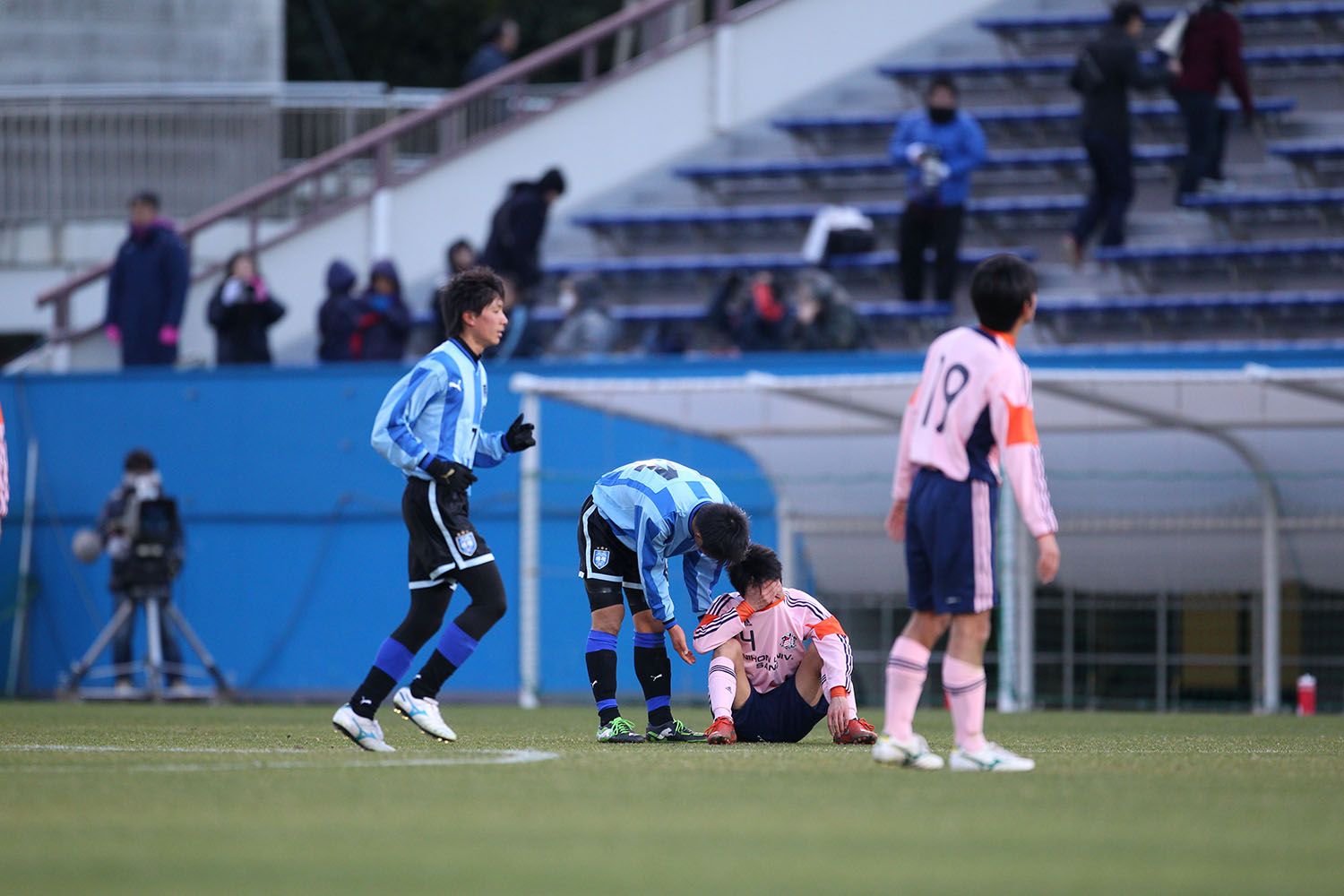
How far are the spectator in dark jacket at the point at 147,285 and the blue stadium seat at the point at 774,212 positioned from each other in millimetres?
4993

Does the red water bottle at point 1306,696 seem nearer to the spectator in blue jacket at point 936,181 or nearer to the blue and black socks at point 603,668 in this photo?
the spectator in blue jacket at point 936,181

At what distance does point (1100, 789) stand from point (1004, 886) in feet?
6.90

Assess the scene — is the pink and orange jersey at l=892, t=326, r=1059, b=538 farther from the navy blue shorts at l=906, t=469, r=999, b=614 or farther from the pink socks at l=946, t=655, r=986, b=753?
the pink socks at l=946, t=655, r=986, b=753

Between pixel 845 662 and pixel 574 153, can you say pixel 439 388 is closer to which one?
pixel 845 662

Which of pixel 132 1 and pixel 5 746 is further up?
pixel 132 1

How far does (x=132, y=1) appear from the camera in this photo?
2359 centimetres

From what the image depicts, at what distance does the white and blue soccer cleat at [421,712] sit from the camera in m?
7.93

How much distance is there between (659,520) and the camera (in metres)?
8.21

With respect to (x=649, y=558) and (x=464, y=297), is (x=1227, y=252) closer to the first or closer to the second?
(x=649, y=558)

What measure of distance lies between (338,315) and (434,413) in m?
9.31

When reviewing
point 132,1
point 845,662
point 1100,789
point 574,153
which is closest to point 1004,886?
point 1100,789

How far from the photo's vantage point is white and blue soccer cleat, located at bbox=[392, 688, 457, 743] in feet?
26.0

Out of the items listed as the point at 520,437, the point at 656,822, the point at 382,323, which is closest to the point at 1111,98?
the point at 382,323

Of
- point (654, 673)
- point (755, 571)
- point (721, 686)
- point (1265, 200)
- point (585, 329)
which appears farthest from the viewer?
point (1265, 200)
